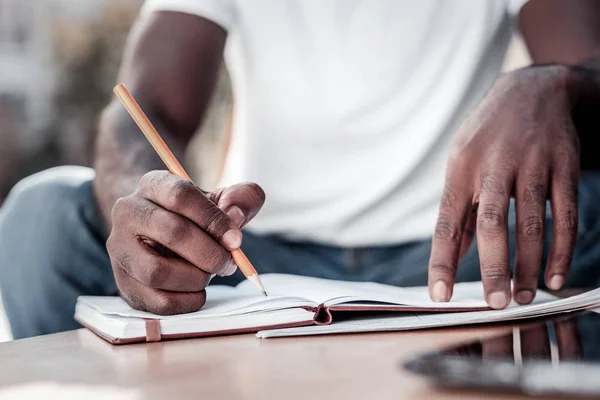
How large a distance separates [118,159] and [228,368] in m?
0.61

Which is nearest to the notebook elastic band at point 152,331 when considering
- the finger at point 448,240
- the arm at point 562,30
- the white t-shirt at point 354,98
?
the finger at point 448,240

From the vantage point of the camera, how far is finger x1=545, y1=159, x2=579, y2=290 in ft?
2.18

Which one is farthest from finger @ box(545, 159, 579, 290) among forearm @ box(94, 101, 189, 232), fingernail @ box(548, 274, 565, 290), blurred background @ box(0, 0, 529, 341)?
blurred background @ box(0, 0, 529, 341)

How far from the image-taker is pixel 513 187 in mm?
684

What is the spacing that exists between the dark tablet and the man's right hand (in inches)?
10.7

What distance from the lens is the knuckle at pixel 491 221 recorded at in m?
0.63

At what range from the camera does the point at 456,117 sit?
51.5 inches

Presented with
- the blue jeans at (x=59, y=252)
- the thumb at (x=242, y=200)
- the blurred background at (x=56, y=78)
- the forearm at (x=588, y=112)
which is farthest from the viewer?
the blurred background at (x=56, y=78)

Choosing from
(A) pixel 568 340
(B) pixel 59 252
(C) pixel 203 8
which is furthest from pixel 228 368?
(C) pixel 203 8

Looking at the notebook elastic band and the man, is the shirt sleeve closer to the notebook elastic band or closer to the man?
the man

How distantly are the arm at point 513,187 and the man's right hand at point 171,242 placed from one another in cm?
21

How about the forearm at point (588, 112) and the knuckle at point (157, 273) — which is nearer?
the knuckle at point (157, 273)

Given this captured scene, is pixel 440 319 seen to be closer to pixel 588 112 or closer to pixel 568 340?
pixel 568 340

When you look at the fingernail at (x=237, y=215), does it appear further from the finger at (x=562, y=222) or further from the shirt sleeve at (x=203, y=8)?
the shirt sleeve at (x=203, y=8)
